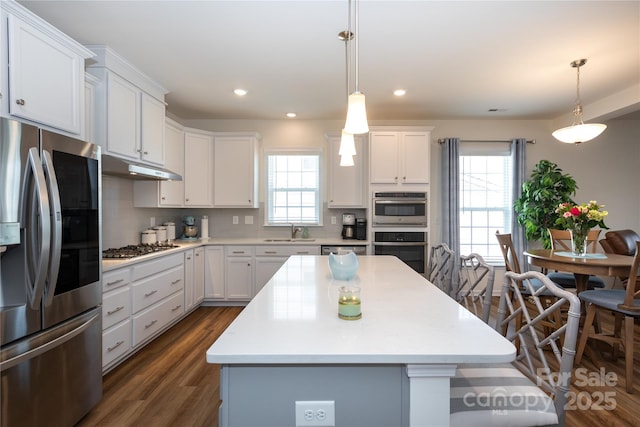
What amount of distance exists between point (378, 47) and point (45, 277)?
8.75 feet

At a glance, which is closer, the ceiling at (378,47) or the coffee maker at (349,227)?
the ceiling at (378,47)

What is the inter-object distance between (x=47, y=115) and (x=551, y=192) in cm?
516

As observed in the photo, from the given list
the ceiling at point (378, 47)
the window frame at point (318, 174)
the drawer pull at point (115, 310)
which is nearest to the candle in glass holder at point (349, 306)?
the ceiling at point (378, 47)

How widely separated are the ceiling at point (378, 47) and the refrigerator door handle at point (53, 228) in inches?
49.4

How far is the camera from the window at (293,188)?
4672mm

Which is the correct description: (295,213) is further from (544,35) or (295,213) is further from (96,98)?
(544,35)

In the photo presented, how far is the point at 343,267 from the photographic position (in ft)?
6.22

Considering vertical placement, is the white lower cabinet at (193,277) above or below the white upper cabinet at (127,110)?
below

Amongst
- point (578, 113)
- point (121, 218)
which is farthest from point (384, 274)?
point (121, 218)

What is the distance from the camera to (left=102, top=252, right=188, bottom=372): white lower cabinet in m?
2.31

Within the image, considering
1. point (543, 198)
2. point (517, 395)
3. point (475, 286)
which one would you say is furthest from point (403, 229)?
point (517, 395)

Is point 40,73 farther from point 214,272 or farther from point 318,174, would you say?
point 318,174

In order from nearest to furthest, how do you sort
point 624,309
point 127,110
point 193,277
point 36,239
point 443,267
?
point 36,239, point 624,309, point 443,267, point 127,110, point 193,277

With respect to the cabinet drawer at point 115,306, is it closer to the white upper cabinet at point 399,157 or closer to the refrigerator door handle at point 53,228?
the refrigerator door handle at point 53,228
